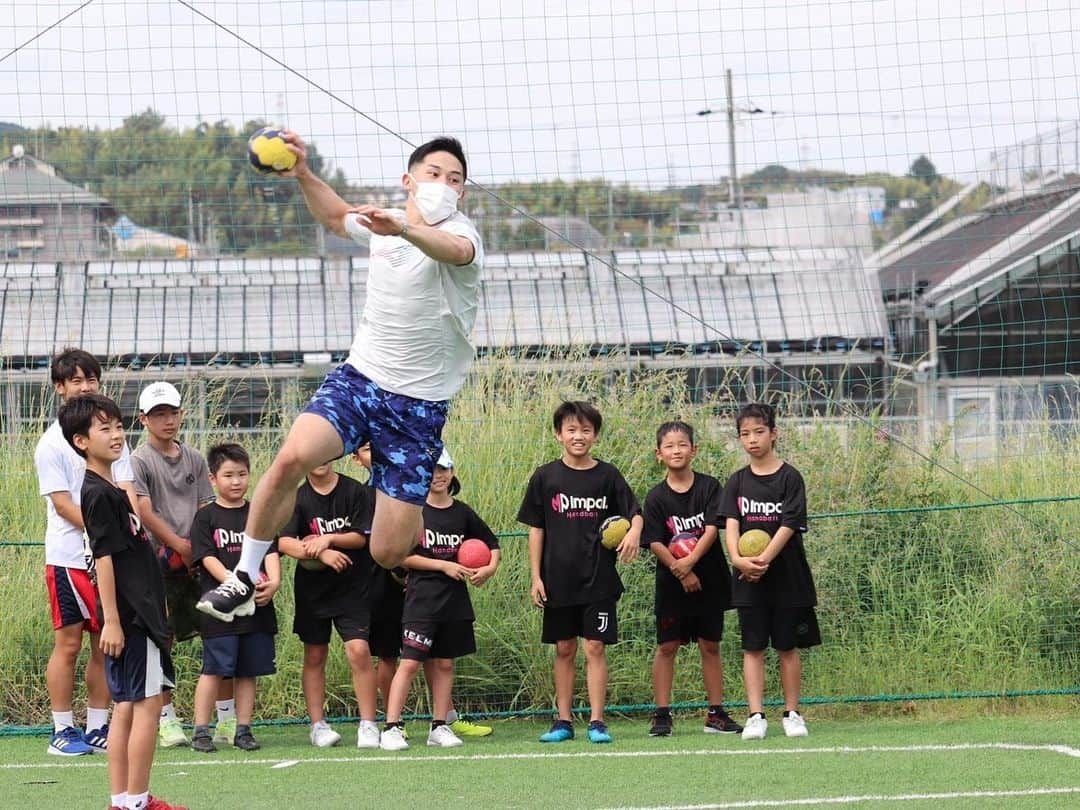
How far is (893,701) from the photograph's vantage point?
8609 mm

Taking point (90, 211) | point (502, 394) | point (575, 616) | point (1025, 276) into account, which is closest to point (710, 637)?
point (575, 616)

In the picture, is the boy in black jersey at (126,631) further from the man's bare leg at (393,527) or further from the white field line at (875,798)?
the white field line at (875,798)

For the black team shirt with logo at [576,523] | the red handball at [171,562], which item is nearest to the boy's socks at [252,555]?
the red handball at [171,562]

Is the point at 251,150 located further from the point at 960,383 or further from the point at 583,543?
the point at 960,383

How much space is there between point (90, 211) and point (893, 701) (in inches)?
275

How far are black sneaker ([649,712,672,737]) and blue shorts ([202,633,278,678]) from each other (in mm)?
2052

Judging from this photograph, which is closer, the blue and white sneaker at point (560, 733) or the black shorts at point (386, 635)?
the blue and white sneaker at point (560, 733)

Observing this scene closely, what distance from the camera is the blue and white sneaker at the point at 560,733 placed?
7.69 metres

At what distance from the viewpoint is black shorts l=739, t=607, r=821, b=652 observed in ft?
25.2

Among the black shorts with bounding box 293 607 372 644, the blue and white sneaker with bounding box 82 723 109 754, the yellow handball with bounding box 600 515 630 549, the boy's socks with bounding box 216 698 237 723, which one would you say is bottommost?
the blue and white sneaker with bounding box 82 723 109 754

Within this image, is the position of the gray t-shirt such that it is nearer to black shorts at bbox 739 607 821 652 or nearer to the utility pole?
black shorts at bbox 739 607 821 652

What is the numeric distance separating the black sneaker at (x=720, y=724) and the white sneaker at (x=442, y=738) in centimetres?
137

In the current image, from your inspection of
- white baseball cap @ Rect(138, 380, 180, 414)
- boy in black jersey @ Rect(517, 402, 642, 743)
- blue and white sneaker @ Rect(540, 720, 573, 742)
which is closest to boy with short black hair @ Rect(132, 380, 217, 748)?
white baseball cap @ Rect(138, 380, 180, 414)

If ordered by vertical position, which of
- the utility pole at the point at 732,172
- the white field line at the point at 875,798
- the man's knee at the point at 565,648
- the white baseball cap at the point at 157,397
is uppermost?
the utility pole at the point at 732,172
